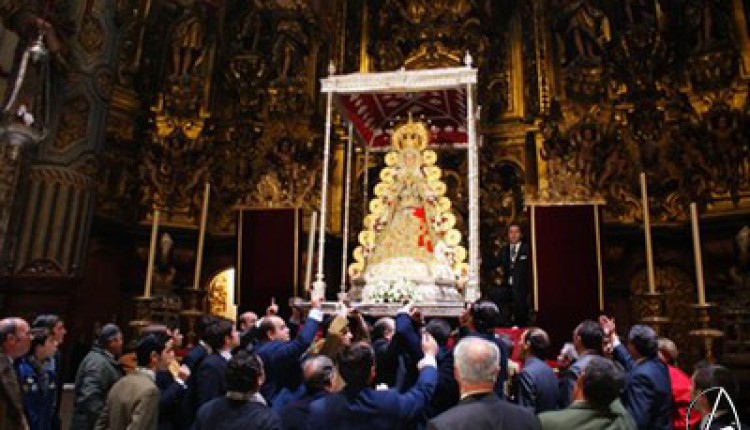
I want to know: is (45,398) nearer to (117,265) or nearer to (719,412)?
(719,412)

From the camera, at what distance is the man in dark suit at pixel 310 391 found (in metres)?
2.74

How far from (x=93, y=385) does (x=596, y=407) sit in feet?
10.2

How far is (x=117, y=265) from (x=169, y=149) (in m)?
1.95

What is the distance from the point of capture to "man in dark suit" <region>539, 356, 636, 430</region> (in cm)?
232

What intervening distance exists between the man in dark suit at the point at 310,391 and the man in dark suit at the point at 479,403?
696 mm

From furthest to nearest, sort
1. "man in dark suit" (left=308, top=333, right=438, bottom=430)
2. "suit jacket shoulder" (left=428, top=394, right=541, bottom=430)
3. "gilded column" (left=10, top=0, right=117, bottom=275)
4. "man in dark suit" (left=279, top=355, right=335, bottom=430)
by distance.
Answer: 1. "gilded column" (left=10, top=0, right=117, bottom=275)
2. "man in dark suit" (left=279, top=355, right=335, bottom=430)
3. "man in dark suit" (left=308, top=333, right=438, bottom=430)
4. "suit jacket shoulder" (left=428, top=394, right=541, bottom=430)

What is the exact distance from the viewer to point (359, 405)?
99.0 inches

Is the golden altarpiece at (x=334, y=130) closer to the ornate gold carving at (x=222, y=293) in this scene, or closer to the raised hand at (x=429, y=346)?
the ornate gold carving at (x=222, y=293)

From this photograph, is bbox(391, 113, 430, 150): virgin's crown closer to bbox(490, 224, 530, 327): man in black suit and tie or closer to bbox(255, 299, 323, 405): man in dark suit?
bbox(490, 224, 530, 327): man in black suit and tie

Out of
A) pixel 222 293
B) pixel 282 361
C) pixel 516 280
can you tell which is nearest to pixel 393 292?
pixel 516 280

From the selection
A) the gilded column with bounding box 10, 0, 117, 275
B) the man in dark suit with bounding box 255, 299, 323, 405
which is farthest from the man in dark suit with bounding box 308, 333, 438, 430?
the gilded column with bounding box 10, 0, 117, 275

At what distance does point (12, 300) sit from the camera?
6617mm

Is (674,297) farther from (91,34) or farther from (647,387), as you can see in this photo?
(91,34)

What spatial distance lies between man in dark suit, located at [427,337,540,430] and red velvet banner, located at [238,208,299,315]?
21.6 feet
